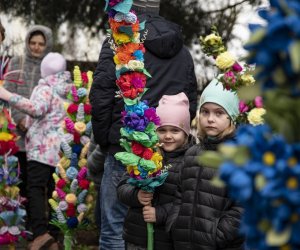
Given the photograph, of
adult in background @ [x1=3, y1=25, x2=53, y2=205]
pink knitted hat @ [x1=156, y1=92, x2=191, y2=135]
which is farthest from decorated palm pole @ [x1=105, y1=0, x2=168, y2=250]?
adult in background @ [x1=3, y1=25, x2=53, y2=205]

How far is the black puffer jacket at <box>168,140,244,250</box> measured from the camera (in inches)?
160

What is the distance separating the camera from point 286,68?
1778 millimetres

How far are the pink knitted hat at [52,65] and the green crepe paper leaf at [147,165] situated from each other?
3.09 meters

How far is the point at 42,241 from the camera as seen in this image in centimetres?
724

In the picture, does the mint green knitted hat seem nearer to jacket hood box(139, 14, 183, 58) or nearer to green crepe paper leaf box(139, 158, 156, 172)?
green crepe paper leaf box(139, 158, 156, 172)

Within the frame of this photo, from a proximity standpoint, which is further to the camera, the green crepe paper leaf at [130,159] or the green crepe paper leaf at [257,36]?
the green crepe paper leaf at [130,159]

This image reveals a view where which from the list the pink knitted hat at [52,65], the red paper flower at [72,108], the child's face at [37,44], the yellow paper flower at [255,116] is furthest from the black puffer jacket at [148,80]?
the child's face at [37,44]

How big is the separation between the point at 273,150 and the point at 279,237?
18cm

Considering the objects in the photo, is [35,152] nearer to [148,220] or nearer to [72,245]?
[72,245]

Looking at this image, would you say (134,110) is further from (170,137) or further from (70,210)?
(70,210)

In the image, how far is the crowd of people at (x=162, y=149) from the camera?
13.7 feet

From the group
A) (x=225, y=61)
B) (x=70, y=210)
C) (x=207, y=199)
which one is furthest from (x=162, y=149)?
(x=70, y=210)

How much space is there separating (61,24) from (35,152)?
446 centimetres

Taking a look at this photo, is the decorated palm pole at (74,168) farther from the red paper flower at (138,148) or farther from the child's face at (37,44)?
the red paper flower at (138,148)
